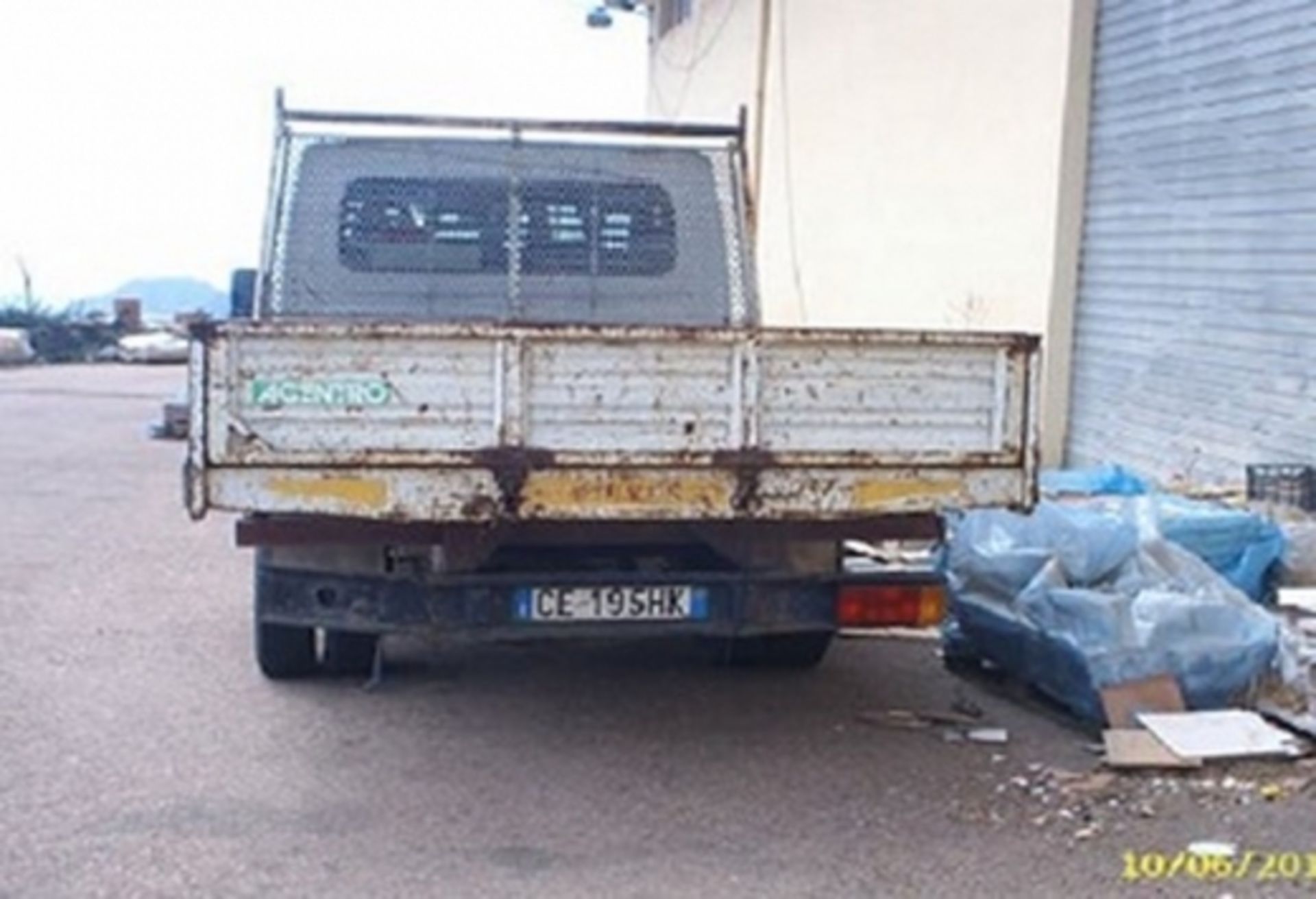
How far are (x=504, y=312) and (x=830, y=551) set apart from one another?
2.09 metres

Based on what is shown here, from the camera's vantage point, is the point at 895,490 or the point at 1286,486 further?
the point at 1286,486

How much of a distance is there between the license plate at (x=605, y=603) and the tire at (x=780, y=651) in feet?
4.05

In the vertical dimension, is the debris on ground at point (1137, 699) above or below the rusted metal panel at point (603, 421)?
below

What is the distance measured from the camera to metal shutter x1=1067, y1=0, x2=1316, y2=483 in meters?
9.38

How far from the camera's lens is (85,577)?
953 centimetres

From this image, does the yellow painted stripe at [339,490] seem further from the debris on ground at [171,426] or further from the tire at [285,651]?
the debris on ground at [171,426]

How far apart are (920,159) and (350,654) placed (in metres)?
9.47

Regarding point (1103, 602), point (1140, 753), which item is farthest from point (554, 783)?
point (1103, 602)

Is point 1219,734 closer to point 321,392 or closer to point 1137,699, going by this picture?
point 1137,699

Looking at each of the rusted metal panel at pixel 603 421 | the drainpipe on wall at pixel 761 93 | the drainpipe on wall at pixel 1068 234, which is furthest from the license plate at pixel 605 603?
the drainpipe on wall at pixel 761 93

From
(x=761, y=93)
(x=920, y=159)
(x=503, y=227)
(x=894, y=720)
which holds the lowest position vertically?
(x=894, y=720)
